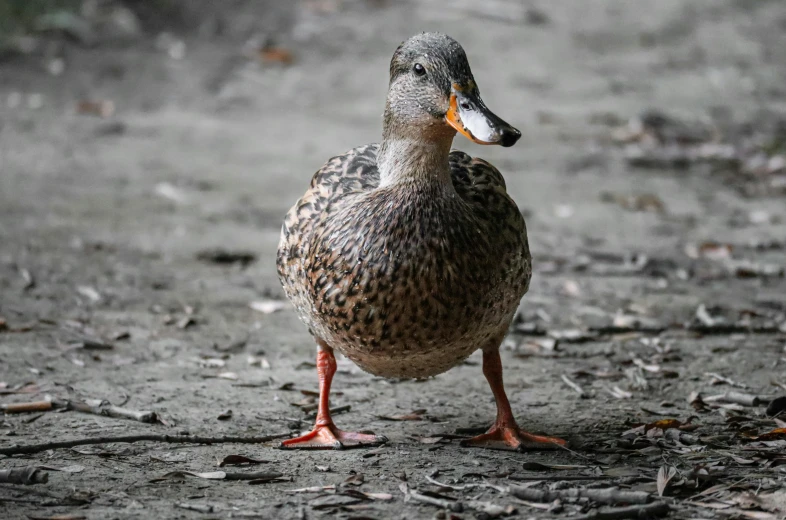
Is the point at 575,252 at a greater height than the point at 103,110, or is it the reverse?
the point at 103,110

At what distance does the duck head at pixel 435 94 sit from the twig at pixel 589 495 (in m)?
1.23

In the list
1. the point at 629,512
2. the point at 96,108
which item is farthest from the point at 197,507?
the point at 96,108

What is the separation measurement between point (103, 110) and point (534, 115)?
172 inches

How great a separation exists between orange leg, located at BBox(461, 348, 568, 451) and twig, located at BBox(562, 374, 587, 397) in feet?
2.13

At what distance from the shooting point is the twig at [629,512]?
10.7 ft

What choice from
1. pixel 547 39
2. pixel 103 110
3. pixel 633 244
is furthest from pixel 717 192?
pixel 103 110

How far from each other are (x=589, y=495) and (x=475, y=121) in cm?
134

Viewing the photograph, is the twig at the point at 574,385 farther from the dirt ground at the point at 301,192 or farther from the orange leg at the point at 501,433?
the orange leg at the point at 501,433

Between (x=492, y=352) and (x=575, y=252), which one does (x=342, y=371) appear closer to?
(x=492, y=352)

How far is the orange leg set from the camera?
13.4ft

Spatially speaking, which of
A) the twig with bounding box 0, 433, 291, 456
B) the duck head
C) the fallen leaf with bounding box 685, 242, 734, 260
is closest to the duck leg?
the twig with bounding box 0, 433, 291, 456

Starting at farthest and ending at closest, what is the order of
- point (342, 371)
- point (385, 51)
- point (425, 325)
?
point (385, 51) < point (342, 371) < point (425, 325)

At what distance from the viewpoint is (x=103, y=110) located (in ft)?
33.4

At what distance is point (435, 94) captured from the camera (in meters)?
3.70
